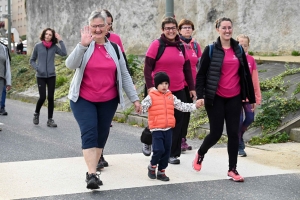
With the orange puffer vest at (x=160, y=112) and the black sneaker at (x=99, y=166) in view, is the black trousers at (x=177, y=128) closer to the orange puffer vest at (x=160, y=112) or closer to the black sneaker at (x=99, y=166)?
the orange puffer vest at (x=160, y=112)

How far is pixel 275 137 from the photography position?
897cm

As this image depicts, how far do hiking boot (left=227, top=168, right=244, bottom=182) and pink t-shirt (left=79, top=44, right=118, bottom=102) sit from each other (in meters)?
1.66

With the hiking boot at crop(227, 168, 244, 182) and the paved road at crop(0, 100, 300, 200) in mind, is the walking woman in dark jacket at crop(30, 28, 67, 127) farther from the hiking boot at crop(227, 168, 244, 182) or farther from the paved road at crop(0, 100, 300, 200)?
the hiking boot at crop(227, 168, 244, 182)

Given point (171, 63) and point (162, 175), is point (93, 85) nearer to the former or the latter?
point (162, 175)

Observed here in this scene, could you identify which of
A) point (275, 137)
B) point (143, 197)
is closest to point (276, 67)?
point (275, 137)

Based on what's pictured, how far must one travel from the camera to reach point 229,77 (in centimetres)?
653

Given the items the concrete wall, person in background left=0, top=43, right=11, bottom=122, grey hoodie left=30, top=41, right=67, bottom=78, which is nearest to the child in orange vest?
grey hoodie left=30, top=41, right=67, bottom=78

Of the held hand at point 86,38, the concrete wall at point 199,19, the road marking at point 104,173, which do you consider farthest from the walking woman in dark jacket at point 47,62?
the concrete wall at point 199,19

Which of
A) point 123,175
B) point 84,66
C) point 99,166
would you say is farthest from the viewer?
point 99,166

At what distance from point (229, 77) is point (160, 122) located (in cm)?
96

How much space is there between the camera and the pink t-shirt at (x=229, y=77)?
652 centimetres

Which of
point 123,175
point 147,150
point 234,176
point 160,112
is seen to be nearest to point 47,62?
point 147,150

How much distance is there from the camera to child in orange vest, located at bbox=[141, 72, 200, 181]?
637cm

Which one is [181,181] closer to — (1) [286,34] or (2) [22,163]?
(2) [22,163]
